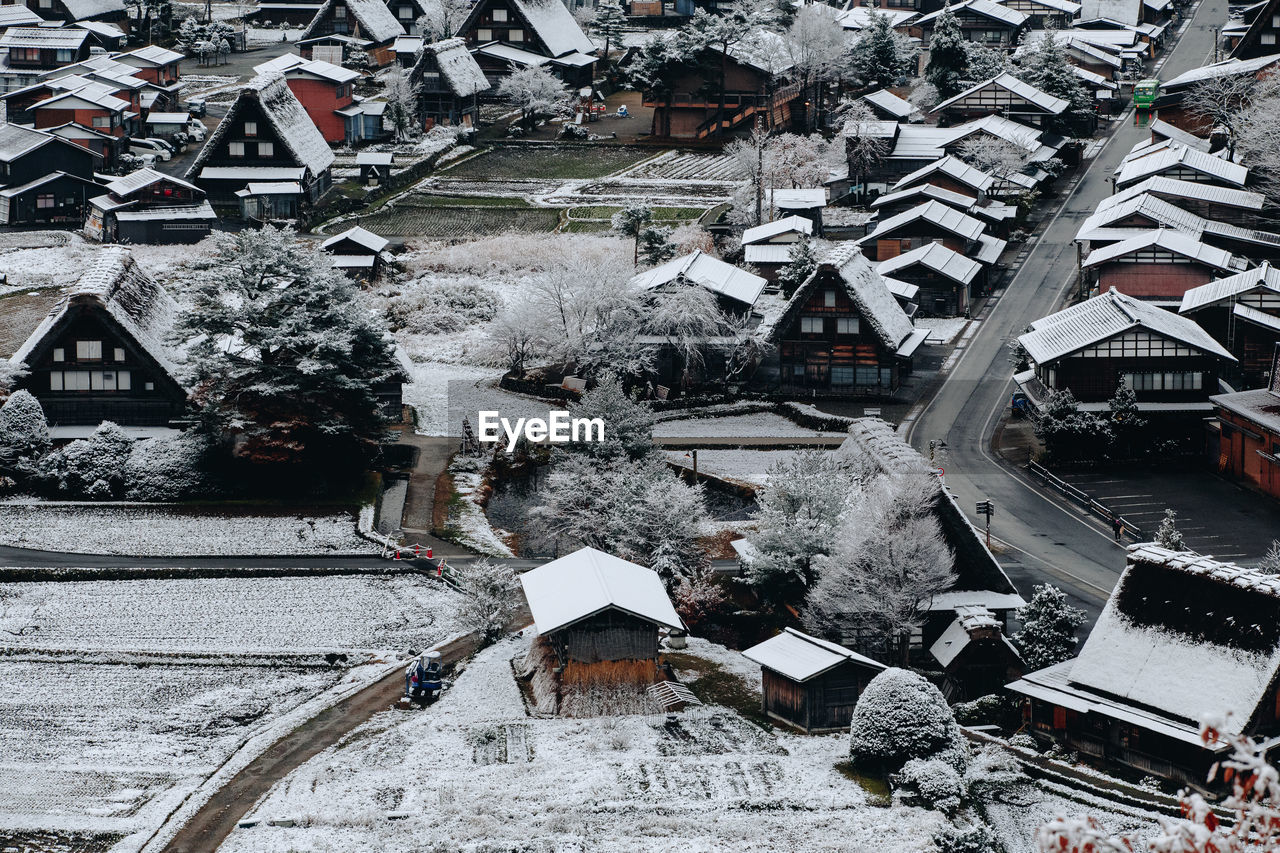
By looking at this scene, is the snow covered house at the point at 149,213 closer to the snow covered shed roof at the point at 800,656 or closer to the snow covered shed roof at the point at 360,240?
the snow covered shed roof at the point at 360,240

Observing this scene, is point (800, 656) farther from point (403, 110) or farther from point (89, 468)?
point (403, 110)

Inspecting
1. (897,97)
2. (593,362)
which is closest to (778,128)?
(897,97)

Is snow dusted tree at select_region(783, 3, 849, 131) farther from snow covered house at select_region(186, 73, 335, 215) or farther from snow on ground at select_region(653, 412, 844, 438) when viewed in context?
snow on ground at select_region(653, 412, 844, 438)

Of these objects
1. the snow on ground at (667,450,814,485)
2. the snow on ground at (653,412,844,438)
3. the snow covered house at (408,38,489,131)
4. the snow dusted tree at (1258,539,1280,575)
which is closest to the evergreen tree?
the snow covered house at (408,38,489,131)

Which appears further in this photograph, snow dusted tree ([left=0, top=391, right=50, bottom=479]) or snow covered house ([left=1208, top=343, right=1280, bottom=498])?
snow dusted tree ([left=0, top=391, right=50, bottom=479])

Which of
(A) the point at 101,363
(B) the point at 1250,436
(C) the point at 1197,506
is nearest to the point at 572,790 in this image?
(C) the point at 1197,506

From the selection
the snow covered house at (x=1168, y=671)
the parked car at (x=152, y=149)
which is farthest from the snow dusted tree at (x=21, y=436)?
the parked car at (x=152, y=149)
